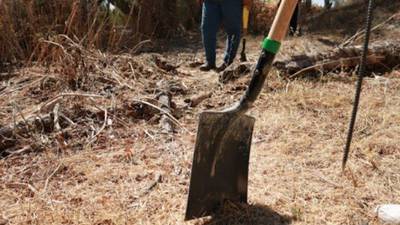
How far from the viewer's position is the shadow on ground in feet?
5.56

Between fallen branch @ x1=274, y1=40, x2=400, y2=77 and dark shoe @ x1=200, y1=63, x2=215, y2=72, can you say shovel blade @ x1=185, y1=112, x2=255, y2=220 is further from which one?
dark shoe @ x1=200, y1=63, x2=215, y2=72

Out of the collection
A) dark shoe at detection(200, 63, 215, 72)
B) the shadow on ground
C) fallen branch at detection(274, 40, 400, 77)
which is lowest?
the shadow on ground

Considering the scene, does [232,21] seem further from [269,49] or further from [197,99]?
[269,49]

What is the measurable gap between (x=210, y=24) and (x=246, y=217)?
264 centimetres

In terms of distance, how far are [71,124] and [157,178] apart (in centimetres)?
80

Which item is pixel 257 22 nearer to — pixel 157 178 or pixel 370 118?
pixel 370 118

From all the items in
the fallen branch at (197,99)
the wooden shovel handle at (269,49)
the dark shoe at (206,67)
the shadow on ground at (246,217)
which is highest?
the wooden shovel handle at (269,49)

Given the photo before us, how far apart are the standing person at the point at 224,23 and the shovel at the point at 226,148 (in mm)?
2304

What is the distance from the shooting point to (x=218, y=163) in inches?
66.7

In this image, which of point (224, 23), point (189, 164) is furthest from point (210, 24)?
point (189, 164)

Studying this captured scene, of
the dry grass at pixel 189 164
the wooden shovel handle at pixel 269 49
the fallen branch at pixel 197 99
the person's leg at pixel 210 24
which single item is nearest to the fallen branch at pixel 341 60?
the dry grass at pixel 189 164

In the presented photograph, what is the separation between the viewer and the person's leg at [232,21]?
392cm

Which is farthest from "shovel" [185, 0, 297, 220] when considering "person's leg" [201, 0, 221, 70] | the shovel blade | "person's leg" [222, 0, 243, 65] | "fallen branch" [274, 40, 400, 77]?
"person's leg" [201, 0, 221, 70]

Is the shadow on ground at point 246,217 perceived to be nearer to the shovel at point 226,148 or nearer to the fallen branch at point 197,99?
the shovel at point 226,148
